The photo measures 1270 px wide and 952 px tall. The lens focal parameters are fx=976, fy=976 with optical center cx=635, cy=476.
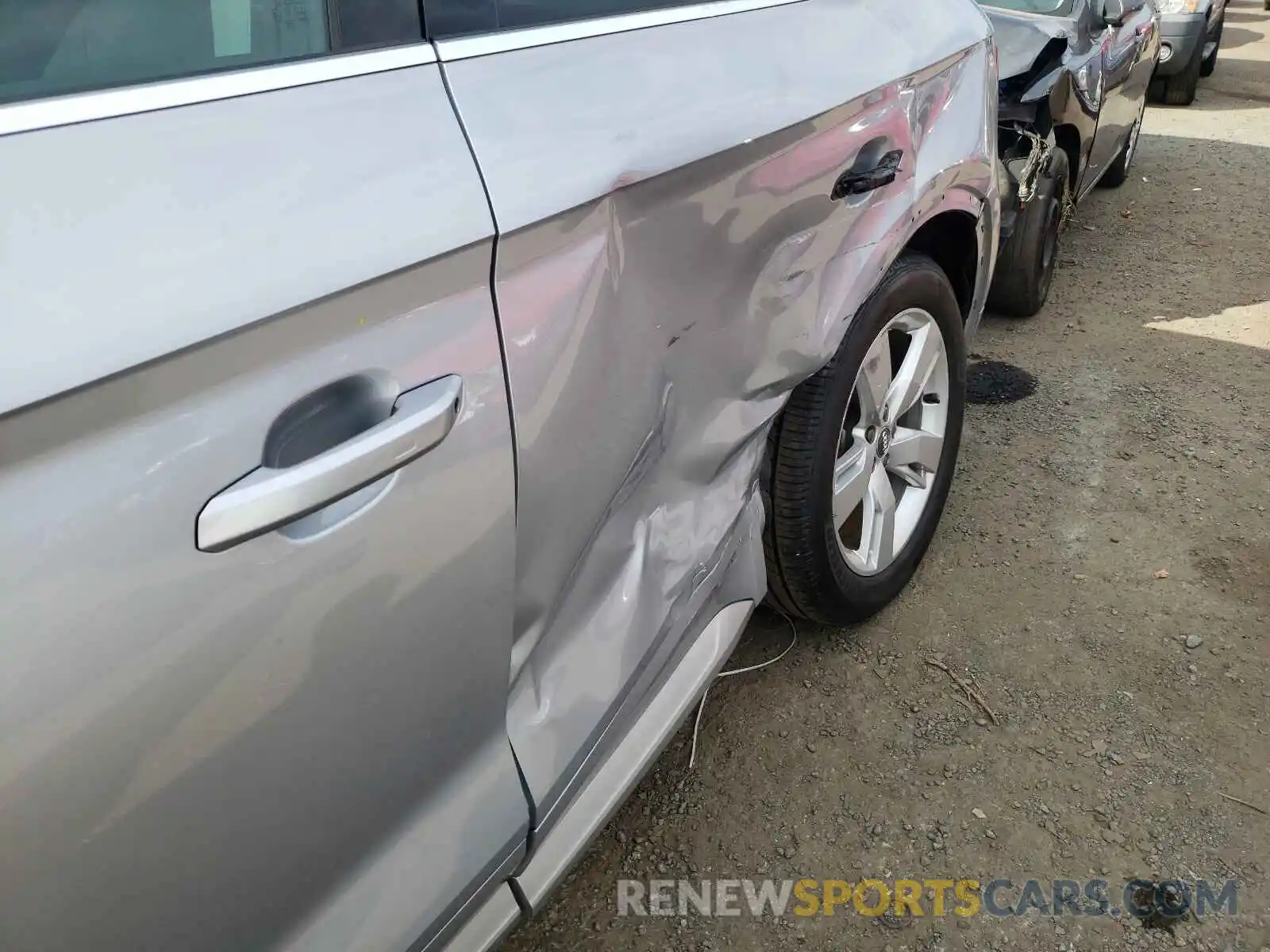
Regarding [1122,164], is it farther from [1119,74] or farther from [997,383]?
[997,383]

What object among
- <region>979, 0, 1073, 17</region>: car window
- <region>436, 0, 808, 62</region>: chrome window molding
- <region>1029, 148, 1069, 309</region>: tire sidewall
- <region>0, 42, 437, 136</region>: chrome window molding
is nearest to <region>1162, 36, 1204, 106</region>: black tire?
<region>979, 0, 1073, 17</region>: car window

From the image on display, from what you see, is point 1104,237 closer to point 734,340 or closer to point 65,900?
point 734,340

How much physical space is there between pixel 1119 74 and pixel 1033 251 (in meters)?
1.38

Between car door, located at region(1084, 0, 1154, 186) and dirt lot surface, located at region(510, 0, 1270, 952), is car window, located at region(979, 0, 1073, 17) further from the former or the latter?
dirt lot surface, located at region(510, 0, 1270, 952)

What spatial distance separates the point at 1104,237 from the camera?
16.3ft

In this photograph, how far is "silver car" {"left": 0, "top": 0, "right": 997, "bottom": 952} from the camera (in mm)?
724

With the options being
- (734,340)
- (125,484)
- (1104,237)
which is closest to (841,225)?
(734,340)

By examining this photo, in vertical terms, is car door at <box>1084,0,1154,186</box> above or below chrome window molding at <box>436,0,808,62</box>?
below

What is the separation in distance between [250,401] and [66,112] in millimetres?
252

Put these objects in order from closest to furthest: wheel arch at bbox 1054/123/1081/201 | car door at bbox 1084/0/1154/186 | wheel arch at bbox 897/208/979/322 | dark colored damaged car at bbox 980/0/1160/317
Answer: wheel arch at bbox 897/208/979/322 → dark colored damaged car at bbox 980/0/1160/317 → wheel arch at bbox 1054/123/1081/201 → car door at bbox 1084/0/1154/186

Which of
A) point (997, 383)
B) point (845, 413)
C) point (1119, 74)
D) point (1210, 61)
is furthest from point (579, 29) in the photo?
point (1210, 61)

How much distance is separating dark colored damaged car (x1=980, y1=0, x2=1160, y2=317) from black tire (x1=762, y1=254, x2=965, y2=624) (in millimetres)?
1723

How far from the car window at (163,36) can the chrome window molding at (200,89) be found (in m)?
0.01

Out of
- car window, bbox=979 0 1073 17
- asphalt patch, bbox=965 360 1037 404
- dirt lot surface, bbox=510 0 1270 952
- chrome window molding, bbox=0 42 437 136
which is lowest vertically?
dirt lot surface, bbox=510 0 1270 952
